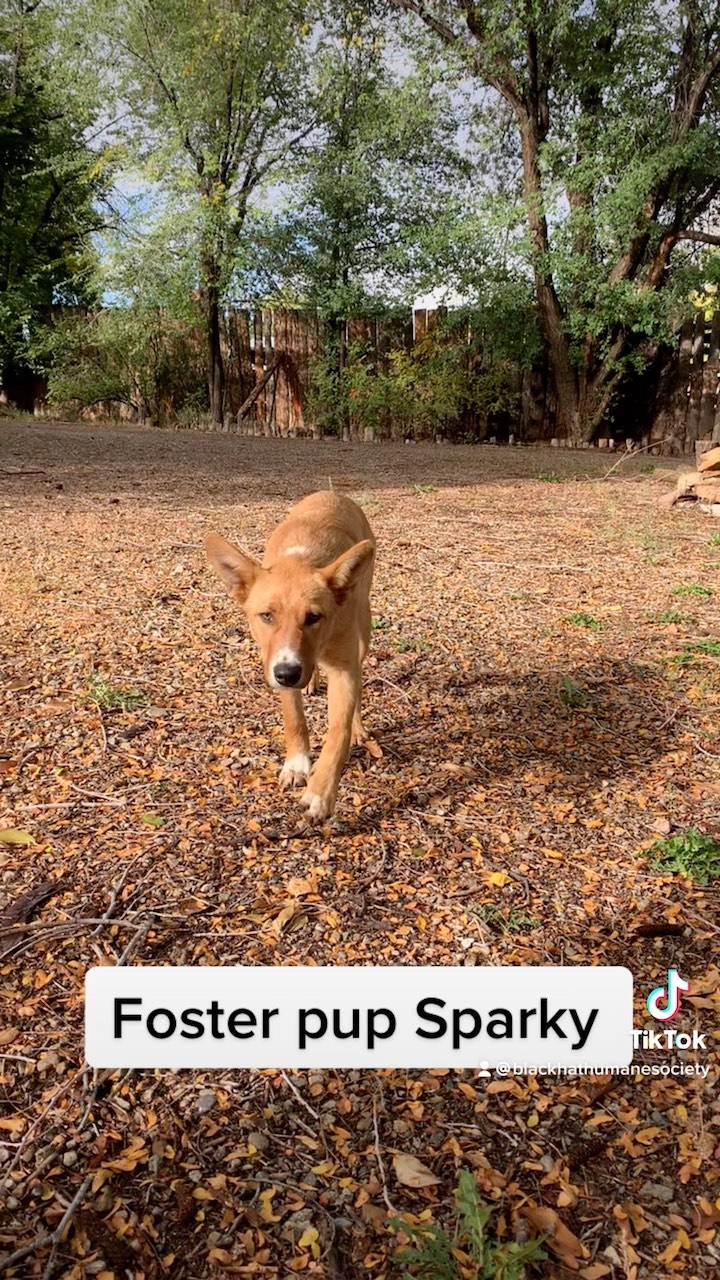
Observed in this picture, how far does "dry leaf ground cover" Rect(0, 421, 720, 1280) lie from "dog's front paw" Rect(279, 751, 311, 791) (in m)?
0.06

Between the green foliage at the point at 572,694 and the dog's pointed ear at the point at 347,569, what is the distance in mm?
1510

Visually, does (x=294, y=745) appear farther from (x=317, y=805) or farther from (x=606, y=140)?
(x=606, y=140)

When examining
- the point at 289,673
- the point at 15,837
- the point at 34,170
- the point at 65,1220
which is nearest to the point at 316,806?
the point at 289,673

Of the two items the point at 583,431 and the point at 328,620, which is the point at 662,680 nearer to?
the point at 328,620

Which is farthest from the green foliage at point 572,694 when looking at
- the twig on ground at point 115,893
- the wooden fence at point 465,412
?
the wooden fence at point 465,412

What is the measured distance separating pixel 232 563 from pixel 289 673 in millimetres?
550

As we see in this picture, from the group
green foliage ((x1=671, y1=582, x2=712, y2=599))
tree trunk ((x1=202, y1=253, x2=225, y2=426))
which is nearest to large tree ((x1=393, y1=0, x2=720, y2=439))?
tree trunk ((x1=202, y1=253, x2=225, y2=426))

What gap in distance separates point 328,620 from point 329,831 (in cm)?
76

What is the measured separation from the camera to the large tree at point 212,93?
18797 mm

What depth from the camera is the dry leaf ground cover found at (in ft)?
6.02

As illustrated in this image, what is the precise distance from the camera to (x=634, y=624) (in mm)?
5348

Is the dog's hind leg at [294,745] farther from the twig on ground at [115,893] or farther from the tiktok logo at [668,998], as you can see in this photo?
the tiktok logo at [668,998]

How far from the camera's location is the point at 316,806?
316cm

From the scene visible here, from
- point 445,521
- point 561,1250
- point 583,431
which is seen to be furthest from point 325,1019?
point 583,431
